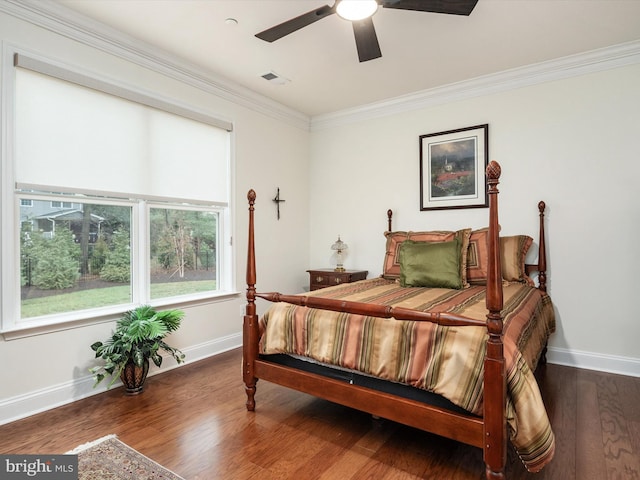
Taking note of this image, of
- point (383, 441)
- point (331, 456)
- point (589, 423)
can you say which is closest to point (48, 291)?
point (331, 456)

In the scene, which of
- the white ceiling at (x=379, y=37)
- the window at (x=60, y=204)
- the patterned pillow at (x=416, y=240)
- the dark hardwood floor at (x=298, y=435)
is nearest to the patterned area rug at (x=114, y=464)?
the dark hardwood floor at (x=298, y=435)

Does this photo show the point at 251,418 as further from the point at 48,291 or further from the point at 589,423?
the point at 589,423

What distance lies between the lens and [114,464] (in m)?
1.79

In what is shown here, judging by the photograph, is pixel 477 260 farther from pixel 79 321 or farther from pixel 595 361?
pixel 79 321

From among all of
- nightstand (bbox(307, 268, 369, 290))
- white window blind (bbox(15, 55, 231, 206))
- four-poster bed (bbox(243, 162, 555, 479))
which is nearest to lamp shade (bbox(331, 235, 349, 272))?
nightstand (bbox(307, 268, 369, 290))

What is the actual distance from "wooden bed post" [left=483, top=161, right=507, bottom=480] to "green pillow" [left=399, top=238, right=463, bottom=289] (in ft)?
4.87

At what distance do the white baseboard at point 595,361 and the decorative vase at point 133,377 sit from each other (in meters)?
3.38

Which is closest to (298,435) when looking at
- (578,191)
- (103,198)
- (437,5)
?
(103,198)

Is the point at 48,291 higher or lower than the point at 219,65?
lower

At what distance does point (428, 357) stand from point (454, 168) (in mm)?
2542

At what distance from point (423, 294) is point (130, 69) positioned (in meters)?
2.87

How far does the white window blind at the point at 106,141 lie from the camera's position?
238 centimetres

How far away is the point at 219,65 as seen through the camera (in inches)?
129

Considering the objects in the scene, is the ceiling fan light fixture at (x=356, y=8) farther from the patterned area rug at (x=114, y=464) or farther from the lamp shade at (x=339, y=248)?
the lamp shade at (x=339, y=248)
